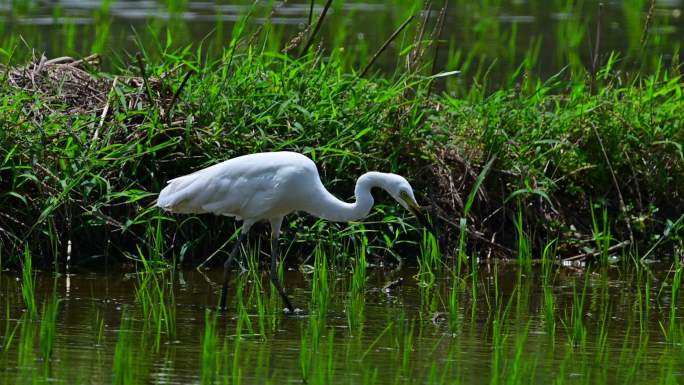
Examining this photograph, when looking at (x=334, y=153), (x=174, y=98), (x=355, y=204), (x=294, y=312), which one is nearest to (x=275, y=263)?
(x=294, y=312)

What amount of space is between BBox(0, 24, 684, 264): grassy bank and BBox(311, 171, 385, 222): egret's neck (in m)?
0.82

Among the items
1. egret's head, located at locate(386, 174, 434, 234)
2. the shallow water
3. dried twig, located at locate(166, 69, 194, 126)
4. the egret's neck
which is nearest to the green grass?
dried twig, located at locate(166, 69, 194, 126)

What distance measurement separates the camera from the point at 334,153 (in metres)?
7.99

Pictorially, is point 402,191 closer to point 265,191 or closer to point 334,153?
point 265,191

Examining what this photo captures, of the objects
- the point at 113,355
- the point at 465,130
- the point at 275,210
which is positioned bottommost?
the point at 113,355

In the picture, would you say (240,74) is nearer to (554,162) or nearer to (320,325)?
(554,162)

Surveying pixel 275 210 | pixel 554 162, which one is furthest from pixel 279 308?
pixel 554 162

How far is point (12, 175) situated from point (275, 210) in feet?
5.37

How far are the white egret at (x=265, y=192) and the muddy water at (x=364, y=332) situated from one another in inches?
17.0

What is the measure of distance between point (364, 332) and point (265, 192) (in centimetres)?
101

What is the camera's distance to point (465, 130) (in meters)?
8.65

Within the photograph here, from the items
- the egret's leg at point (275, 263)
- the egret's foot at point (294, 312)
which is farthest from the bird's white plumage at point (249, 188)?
the egret's foot at point (294, 312)

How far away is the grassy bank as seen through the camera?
758 centimetres

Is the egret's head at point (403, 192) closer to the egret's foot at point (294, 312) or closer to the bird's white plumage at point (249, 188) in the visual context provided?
the bird's white plumage at point (249, 188)
